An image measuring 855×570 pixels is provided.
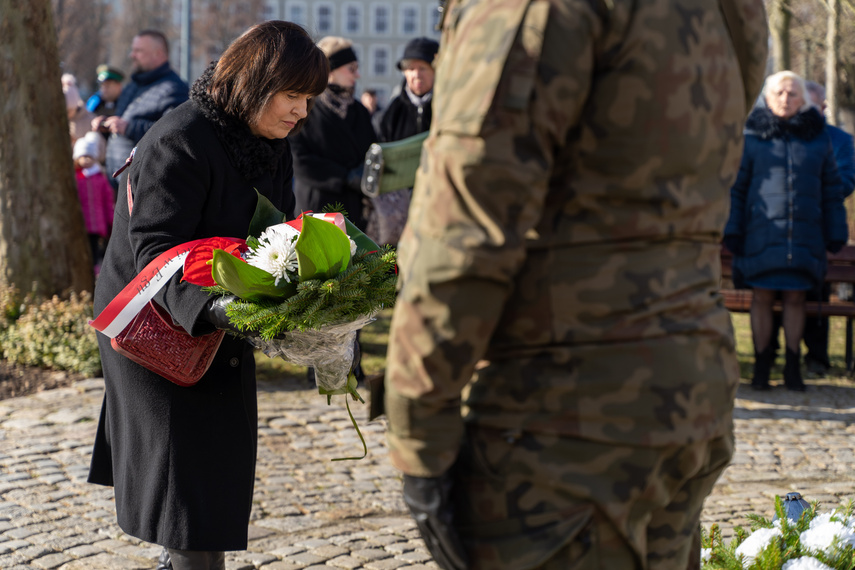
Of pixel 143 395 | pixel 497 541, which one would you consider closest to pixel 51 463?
pixel 143 395

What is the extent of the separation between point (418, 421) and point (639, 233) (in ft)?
1.67

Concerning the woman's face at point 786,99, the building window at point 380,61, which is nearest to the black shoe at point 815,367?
the woman's face at point 786,99

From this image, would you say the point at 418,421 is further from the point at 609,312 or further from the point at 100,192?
the point at 100,192

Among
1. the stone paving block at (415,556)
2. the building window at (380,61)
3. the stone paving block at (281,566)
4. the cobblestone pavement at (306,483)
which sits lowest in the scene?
the cobblestone pavement at (306,483)

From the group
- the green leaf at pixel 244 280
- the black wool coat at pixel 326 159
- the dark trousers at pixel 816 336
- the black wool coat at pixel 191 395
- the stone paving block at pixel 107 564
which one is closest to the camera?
the green leaf at pixel 244 280

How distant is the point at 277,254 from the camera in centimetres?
256

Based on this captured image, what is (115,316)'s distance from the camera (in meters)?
2.83

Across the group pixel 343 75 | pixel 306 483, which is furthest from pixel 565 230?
pixel 343 75

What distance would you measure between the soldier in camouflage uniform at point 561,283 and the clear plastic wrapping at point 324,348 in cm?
82

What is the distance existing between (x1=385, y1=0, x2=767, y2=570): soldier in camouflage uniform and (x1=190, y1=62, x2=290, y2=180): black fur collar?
51.2 inches

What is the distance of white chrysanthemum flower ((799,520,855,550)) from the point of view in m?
3.08

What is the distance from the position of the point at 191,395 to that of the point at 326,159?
4.05 meters

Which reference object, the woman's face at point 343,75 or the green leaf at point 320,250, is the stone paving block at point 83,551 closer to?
the green leaf at point 320,250

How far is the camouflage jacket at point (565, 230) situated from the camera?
1649mm
